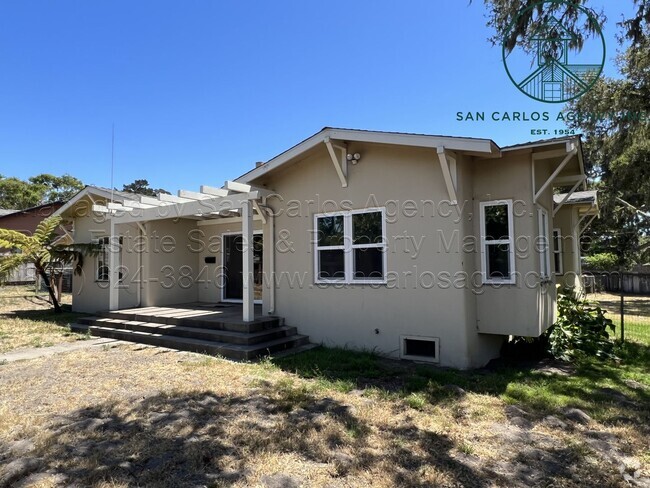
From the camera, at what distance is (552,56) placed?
Answer: 23.0 ft

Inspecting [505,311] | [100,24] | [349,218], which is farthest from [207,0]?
[505,311]

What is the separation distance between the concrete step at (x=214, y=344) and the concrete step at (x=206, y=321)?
0.40 m

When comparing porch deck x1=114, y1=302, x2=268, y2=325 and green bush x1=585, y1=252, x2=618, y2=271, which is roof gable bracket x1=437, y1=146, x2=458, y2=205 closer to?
porch deck x1=114, y1=302, x2=268, y2=325

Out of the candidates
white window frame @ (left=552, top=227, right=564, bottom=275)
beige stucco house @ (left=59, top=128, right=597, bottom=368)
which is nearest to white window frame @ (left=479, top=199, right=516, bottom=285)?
beige stucco house @ (left=59, top=128, right=597, bottom=368)

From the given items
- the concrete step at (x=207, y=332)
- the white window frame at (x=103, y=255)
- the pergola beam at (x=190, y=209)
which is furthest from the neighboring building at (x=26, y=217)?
the concrete step at (x=207, y=332)

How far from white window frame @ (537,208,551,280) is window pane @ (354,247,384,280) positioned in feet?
8.75

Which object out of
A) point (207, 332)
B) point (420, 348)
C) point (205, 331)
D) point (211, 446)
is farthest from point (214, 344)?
point (211, 446)

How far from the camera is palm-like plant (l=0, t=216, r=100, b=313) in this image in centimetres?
1245

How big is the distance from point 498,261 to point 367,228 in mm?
2337

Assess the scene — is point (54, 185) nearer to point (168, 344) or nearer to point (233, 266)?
point (233, 266)

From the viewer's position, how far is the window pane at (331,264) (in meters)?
A: 7.87

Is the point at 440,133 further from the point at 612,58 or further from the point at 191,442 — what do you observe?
the point at 612,58

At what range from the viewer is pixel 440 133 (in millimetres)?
6504

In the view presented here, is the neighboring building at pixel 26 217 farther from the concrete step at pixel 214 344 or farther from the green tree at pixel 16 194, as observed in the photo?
the concrete step at pixel 214 344
